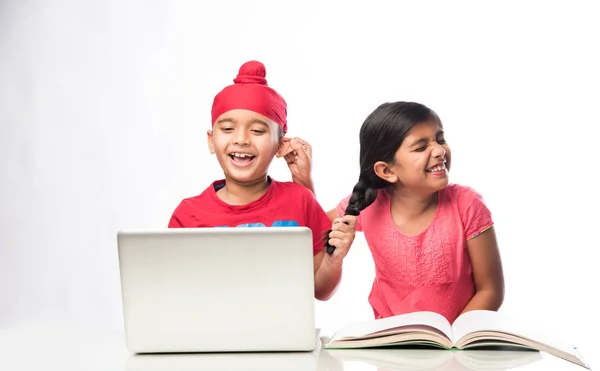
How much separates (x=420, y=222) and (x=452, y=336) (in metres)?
0.67

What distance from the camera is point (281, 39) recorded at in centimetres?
385

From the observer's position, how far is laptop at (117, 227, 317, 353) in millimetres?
1415

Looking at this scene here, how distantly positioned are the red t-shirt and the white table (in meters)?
0.63

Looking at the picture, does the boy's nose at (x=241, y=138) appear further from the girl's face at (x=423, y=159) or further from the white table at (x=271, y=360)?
the white table at (x=271, y=360)

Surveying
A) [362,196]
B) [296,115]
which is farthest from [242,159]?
[296,115]

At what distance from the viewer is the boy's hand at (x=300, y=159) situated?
2246 mm

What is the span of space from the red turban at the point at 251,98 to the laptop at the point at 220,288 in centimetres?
79

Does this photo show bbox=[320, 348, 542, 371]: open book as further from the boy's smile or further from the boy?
the boy's smile

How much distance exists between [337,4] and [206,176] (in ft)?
3.44

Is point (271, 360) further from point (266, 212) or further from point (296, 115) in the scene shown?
point (296, 115)

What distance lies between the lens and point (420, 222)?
214cm

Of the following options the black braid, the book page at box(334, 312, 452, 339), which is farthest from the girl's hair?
the book page at box(334, 312, 452, 339)

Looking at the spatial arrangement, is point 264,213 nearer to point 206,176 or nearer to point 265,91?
point 265,91

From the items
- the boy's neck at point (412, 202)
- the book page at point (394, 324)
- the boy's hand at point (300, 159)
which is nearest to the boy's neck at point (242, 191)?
the boy's hand at point (300, 159)
